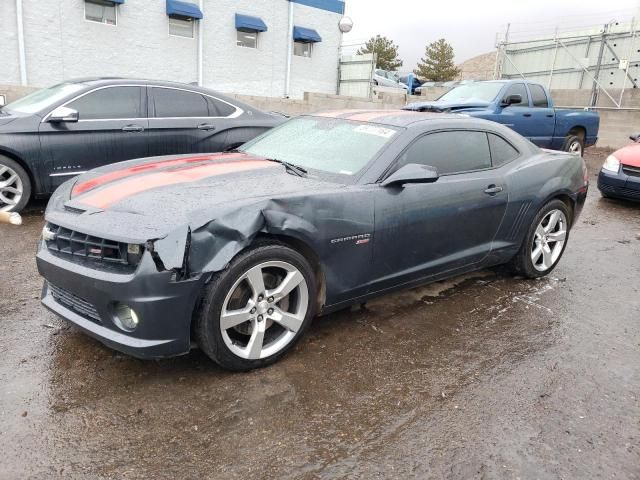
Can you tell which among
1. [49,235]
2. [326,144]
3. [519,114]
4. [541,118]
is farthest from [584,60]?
[49,235]

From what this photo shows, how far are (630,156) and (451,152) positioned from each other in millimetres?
5866

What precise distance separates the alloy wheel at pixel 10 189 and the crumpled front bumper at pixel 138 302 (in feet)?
11.1

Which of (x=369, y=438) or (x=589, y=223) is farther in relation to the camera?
(x=589, y=223)

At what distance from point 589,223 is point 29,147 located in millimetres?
7102

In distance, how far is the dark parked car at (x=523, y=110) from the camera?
9984 millimetres

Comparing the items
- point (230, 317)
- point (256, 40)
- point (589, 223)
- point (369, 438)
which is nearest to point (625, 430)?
point (369, 438)

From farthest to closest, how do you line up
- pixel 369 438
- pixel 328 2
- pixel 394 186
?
pixel 328 2, pixel 394 186, pixel 369 438

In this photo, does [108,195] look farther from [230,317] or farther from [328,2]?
[328,2]

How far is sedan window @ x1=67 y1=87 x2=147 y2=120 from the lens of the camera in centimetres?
591

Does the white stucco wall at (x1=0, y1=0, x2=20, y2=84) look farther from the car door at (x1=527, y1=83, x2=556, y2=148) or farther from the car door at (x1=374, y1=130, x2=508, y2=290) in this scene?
the car door at (x1=374, y1=130, x2=508, y2=290)

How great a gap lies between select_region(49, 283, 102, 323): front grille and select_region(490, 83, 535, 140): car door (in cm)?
888

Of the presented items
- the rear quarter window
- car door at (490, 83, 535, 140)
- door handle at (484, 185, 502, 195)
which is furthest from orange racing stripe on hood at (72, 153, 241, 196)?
car door at (490, 83, 535, 140)

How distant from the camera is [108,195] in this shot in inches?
120

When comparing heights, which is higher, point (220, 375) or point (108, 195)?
point (108, 195)
